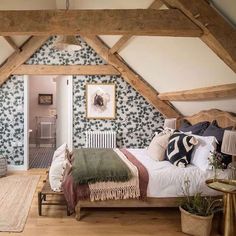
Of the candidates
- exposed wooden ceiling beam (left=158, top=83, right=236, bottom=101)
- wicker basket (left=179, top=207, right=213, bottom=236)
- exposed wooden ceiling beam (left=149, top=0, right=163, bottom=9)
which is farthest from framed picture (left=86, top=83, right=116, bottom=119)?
wicker basket (left=179, top=207, right=213, bottom=236)

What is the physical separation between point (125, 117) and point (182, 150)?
8.23ft

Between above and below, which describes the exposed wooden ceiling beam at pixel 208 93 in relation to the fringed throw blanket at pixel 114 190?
above

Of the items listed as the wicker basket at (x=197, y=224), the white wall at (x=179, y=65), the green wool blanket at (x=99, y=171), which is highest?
the white wall at (x=179, y=65)

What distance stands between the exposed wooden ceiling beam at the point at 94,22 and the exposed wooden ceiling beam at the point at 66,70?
303 centimetres

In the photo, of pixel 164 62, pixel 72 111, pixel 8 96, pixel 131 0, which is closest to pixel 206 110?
pixel 164 62

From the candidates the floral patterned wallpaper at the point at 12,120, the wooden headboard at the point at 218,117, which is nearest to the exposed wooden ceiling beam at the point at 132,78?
the wooden headboard at the point at 218,117

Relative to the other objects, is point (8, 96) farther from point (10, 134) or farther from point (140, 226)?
A: point (140, 226)

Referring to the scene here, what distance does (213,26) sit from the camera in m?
2.66

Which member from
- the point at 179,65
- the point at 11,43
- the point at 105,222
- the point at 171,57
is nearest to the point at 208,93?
the point at 179,65

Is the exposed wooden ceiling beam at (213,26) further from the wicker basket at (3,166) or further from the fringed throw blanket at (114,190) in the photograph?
the wicker basket at (3,166)

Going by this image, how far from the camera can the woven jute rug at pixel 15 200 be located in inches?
127

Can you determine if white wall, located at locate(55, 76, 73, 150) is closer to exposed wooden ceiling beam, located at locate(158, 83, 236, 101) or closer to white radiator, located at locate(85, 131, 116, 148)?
white radiator, located at locate(85, 131, 116, 148)

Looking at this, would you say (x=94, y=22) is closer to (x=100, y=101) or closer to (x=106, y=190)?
(x=106, y=190)

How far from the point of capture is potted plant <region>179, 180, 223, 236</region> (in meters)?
2.98
